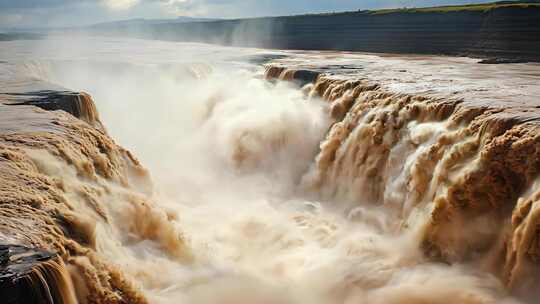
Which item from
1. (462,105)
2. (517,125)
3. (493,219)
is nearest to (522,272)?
(493,219)

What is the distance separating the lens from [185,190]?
1372 cm

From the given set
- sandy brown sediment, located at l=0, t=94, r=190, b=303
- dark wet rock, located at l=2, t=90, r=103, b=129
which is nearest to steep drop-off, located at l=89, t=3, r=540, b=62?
dark wet rock, located at l=2, t=90, r=103, b=129

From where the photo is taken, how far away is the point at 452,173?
28.0ft

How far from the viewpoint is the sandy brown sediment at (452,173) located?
7.21 meters

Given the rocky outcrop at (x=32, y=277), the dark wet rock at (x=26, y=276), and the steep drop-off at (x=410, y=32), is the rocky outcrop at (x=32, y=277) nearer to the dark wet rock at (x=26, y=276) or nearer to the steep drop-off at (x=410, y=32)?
the dark wet rock at (x=26, y=276)

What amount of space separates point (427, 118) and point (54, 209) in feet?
24.7

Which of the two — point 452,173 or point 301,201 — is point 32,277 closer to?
point 452,173

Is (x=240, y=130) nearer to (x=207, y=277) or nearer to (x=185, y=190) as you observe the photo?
(x=185, y=190)

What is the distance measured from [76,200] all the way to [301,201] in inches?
283

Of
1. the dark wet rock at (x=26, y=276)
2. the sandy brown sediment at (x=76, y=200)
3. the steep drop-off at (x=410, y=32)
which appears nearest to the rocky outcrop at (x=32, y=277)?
the dark wet rock at (x=26, y=276)

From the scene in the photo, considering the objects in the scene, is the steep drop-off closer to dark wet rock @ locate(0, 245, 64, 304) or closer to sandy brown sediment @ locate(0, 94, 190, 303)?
sandy brown sediment @ locate(0, 94, 190, 303)

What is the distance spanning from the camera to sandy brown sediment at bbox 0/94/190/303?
17.5 ft

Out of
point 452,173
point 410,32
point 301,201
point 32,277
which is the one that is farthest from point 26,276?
point 410,32

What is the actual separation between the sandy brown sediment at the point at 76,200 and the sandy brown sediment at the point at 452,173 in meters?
4.42
